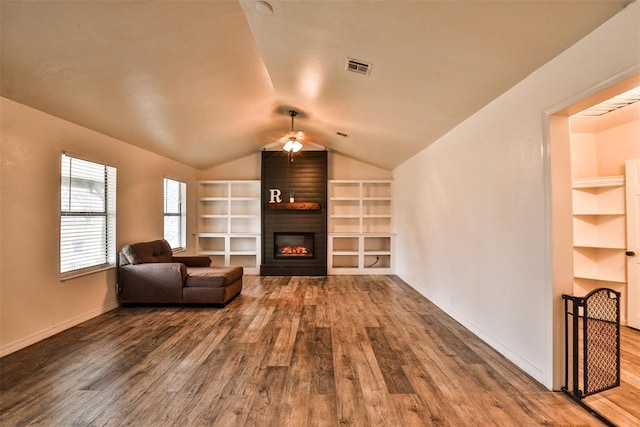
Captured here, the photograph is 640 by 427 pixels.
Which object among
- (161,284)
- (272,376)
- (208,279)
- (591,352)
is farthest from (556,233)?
(161,284)

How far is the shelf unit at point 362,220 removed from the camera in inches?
265

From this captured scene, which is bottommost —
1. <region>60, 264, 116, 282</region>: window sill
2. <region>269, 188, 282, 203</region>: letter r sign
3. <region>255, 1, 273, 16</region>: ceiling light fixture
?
<region>60, 264, 116, 282</region>: window sill

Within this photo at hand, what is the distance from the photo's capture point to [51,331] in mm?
3033

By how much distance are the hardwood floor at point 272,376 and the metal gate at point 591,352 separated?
7.1 inches

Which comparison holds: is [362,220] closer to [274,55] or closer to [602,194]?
[602,194]

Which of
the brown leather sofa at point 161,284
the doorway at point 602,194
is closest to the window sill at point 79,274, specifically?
the brown leather sofa at point 161,284

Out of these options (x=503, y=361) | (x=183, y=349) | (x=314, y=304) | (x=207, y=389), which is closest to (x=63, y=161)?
(x=183, y=349)

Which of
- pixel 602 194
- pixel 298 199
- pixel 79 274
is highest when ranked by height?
pixel 298 199

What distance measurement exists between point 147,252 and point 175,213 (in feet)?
5.55

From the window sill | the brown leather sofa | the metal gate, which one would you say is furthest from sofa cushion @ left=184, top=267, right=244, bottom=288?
the metal gate

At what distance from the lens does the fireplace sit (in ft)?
21.1

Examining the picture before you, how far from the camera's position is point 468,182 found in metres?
3.22

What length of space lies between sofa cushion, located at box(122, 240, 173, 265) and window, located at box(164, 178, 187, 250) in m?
0.94

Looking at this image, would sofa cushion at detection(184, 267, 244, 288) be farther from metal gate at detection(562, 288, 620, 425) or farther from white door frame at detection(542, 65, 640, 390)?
metal gate at detection(562, 288, 620, 425)
